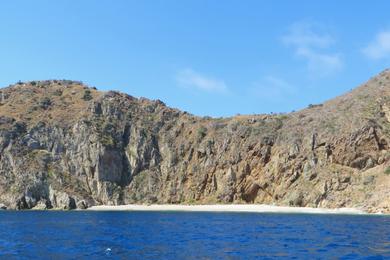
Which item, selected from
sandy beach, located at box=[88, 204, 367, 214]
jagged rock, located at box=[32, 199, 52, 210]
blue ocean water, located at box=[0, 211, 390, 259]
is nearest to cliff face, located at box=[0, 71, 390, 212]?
jagged rock, located at box=[32, 199, 52, 210]

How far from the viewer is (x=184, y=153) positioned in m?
151

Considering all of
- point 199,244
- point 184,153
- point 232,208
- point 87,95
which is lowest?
point 199,244

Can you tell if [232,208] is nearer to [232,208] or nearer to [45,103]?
[232,208]

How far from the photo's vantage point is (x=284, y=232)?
5828 centimetres

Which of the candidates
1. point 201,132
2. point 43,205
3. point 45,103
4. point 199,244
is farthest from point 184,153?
point 199,244

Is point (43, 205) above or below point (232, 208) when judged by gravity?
above

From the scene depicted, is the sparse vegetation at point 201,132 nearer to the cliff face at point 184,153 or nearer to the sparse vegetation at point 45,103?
the cliff face at point 184,153

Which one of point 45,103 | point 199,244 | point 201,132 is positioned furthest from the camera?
point 45,103

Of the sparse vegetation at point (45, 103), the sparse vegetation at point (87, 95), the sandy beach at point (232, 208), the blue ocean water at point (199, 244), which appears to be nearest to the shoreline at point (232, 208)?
the sandy beach at point (232, 208)

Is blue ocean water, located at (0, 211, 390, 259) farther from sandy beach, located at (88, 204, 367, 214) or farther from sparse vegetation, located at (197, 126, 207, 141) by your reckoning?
sparse vegetation, located at (197, 126, 207, 141)

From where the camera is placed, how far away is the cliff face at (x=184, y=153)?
120 m

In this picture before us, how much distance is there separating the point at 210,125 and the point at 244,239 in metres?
106

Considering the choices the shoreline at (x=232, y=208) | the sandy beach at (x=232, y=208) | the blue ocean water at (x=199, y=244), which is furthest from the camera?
the sandy beach at (x=232, y=208)

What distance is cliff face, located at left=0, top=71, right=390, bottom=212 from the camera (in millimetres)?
120500
